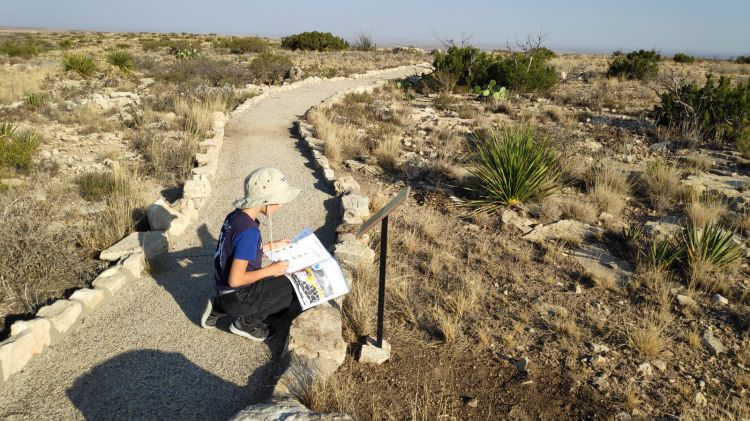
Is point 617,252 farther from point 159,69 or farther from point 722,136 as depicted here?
point 159,69

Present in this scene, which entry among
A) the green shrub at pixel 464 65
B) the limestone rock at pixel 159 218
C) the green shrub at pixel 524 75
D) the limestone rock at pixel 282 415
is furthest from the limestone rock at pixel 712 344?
the green shrub at pixel 464 65

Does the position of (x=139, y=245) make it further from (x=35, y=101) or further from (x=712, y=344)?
(x=35, y=101)

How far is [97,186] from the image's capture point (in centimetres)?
604

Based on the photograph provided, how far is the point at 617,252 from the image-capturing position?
5.25m

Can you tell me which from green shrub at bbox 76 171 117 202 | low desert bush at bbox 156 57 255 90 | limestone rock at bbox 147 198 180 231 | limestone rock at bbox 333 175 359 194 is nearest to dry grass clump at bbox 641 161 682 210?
limestone rock at bbox 333 175 359 194

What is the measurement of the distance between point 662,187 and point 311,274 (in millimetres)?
5917

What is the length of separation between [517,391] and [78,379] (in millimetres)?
2968

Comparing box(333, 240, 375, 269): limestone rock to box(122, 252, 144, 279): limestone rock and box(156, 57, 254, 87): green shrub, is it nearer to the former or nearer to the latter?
box(122, 252, 144, 279): limestone rock

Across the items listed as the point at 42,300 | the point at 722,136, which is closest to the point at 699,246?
the point at 42,300

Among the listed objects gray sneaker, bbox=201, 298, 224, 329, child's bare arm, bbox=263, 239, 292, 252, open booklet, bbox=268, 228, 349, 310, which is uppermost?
child's bare arm, bbox=263, 239, 292, 252

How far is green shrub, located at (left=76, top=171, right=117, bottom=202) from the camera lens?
5906 mm

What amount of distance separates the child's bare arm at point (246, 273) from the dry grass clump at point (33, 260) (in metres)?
1.86

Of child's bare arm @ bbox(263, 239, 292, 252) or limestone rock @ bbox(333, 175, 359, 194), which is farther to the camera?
limestone rock @ bbox(333, 175, 359, 194)

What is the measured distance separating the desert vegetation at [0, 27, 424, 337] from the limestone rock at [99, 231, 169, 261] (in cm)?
15
